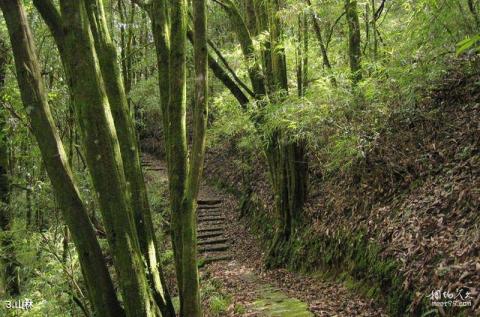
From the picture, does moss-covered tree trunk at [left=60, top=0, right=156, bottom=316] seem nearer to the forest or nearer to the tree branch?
the forest

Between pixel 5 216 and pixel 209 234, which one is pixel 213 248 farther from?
pixel 5 216

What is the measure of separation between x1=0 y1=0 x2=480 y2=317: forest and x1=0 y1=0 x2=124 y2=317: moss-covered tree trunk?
1 centimetres

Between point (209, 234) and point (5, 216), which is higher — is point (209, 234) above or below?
below

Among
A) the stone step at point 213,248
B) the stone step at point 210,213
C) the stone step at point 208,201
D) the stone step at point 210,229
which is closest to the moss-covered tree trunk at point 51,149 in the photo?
the stone step at point 213,248

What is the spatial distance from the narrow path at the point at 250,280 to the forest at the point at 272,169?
47 mm

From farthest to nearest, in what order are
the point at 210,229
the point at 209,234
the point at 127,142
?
the point at 210,229, the point at 209,234, the point at 127,142

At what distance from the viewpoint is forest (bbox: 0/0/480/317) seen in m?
3.35

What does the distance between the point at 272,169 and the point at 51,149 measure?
5.98 meters

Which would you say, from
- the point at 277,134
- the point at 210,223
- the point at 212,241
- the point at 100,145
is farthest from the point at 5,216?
the point at 100,145

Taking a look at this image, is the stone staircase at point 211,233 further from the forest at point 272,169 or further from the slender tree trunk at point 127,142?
the slender tree trunk at point 127,142

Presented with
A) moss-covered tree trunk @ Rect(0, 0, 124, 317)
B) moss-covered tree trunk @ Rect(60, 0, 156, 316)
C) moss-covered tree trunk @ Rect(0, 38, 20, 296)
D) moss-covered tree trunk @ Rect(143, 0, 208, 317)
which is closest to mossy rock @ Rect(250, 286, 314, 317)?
moss-covered tree trunk @ Rect(143, 0, 208, 317)

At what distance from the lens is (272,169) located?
883 cm

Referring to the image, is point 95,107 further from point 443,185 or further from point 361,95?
point 361,95

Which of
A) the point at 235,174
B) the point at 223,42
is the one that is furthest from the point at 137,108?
the point at 235,174
